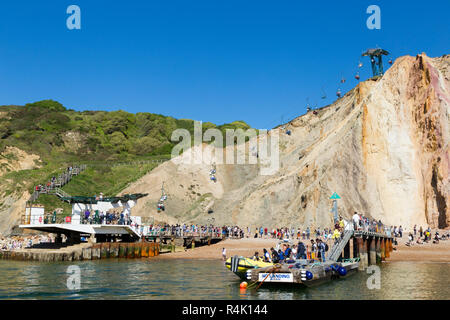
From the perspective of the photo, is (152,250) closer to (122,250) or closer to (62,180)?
(122,250)

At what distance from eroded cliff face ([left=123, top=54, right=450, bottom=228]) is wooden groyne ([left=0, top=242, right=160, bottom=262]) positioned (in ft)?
68.3

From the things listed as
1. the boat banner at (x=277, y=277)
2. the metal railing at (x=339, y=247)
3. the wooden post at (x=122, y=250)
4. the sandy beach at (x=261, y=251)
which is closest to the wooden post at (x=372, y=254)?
the sandy beach at (x=261, y=251)

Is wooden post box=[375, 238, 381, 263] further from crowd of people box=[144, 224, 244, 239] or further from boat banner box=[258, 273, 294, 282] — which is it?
boat banner box=[258, 273, 294, 282]

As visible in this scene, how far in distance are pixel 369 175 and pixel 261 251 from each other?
944 inches

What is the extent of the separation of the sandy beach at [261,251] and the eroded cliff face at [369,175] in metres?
8.26

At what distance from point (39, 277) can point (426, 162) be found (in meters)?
51.1

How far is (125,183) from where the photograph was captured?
275 ft

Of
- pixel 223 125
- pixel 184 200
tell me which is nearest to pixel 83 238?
pixel 184 200

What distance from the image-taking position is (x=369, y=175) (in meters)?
59.5

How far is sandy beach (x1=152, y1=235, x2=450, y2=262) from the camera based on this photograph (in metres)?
39.3

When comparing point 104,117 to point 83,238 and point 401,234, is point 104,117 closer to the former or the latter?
point 83,238

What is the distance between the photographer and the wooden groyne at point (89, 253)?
39062mm

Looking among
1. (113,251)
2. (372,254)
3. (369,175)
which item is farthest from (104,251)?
(369,175)

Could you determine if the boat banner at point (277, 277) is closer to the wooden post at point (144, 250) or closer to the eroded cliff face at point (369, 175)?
the wooden post at point (144, 250)
